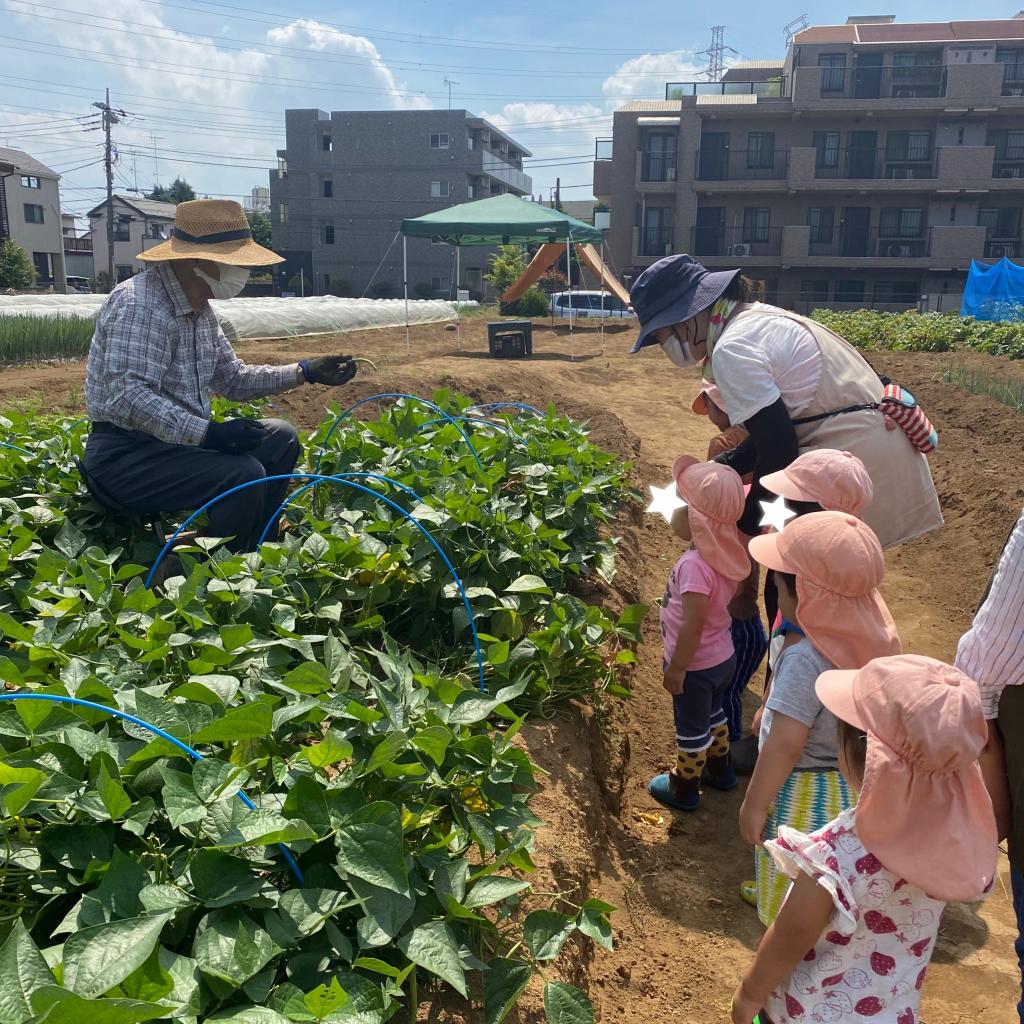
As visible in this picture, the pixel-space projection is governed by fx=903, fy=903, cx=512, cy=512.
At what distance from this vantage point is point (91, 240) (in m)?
54.5

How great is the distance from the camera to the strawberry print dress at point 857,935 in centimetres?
146

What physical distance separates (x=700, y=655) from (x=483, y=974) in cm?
136

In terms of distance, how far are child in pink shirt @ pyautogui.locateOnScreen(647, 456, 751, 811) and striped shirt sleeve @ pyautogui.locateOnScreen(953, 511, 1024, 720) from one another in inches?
42.8

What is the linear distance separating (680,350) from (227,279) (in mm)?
1938

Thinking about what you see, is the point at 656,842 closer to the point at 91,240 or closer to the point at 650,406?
the point at 650,406

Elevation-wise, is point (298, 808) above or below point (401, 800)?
above

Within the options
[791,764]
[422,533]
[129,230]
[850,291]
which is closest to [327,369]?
[422,533]

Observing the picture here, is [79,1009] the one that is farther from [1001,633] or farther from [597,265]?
[597,265]

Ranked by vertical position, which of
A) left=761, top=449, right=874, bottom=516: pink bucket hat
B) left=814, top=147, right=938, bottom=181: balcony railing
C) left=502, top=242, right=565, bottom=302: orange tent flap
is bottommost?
left=761, top=449, right=874, bottom=516: pink bucket hat

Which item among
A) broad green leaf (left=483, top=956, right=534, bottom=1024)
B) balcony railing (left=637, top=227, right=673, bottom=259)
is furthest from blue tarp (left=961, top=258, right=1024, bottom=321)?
broad green leaf (left=483, top=956, right=534, bottom=1024)

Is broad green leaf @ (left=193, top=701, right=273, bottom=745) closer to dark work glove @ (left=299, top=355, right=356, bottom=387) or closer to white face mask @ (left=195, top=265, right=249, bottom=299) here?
white face mask @ (left=195, top=265, right=249, bottom=299)

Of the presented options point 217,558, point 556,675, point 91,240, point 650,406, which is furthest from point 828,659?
point 91,240

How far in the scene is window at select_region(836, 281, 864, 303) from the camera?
29.9 m

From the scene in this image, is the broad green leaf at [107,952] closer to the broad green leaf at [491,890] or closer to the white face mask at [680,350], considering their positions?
the broad green leaf at [491,890]
